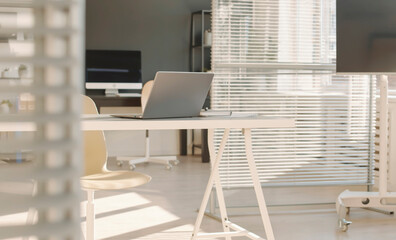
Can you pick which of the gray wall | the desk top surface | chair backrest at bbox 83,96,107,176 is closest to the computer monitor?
the gray wall

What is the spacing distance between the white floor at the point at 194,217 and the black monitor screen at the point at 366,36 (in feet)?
3.39

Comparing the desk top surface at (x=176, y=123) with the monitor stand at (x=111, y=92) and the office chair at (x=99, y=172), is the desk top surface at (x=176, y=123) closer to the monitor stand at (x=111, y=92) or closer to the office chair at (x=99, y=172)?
the office chair at (x=99, y=172)

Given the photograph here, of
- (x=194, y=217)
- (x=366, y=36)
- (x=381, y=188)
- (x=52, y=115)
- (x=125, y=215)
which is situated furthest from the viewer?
(x=125, y=215)

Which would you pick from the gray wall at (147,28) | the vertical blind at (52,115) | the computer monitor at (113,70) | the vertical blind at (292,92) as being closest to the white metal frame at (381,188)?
the vertical blind at (292,92)

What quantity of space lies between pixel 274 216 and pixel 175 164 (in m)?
2.84

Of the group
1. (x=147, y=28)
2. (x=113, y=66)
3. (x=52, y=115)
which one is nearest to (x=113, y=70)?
(x=113, y=66)

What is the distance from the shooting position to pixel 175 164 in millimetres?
6781

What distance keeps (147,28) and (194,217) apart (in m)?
4.45

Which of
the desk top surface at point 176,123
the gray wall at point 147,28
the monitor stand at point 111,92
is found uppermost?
the gray wall at point 147,28

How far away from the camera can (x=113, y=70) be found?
7.38m

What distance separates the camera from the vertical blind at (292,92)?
4145 millimetres

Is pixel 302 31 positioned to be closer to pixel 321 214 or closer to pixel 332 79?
pixel 332 79

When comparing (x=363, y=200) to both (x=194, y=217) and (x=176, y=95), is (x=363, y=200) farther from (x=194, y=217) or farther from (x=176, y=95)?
(x=176, y=95)

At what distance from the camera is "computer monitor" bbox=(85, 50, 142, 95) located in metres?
7.34
